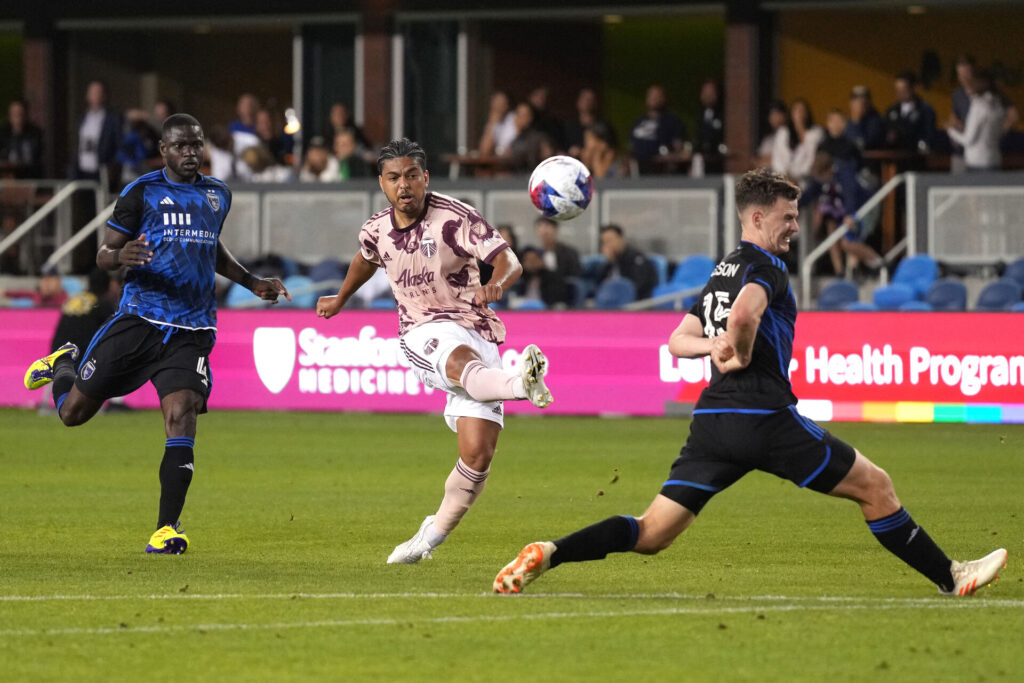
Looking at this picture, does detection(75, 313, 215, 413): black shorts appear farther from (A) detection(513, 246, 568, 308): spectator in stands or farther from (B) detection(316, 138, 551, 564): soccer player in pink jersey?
(A) detection(513, 246, 568, 308): spectator in stands

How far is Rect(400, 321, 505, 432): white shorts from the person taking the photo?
9.07 m

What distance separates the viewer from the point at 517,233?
982 inches

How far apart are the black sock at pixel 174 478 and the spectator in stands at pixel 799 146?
47.4 ft

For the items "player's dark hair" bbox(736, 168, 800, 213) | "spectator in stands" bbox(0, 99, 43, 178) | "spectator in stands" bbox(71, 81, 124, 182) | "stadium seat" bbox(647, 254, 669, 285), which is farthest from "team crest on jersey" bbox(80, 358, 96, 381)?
"spectator in stands" bbox(0, 99, 43, 178)

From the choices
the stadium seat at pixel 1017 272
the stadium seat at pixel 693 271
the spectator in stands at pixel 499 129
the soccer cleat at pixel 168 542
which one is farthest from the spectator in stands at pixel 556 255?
the soccer cleat at pixel 168 542

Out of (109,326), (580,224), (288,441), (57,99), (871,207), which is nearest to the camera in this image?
(109,326)

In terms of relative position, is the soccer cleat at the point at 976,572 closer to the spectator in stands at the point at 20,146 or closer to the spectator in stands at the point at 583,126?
the spectator in stands at the point at 583,126

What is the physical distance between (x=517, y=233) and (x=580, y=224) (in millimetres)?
923

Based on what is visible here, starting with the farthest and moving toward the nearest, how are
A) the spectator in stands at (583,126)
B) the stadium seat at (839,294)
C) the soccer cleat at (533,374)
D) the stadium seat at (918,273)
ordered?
the spectator in stands at (583,126) < the stadium seat at (918,273) < the stadium seat at (839,294) < the soccer cleat at (533,374)

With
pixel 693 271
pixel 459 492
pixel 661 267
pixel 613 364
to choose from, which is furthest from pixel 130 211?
pixel 661 267

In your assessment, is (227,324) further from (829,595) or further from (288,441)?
(829,595)

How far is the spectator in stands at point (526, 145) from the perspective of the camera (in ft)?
81.3

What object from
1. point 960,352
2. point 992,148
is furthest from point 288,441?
point 992,148

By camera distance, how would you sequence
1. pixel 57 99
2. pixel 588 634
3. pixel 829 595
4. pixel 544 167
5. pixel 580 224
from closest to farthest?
1. pixel 588 634
2. pixel 829 595
3. pixel 544 167
4. pixel 580 224
5. pixel 57 99
